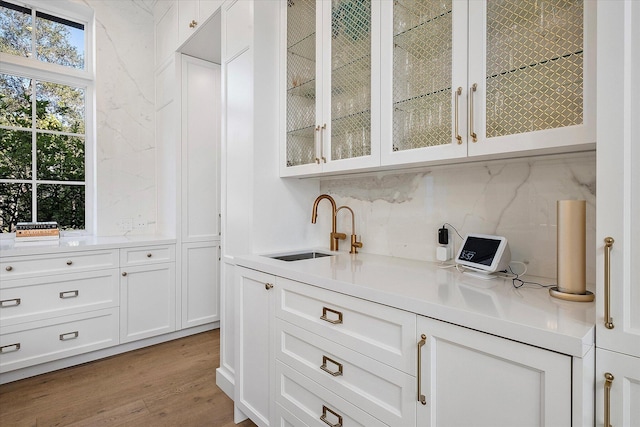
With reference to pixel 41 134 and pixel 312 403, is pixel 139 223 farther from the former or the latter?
pixel 312 403

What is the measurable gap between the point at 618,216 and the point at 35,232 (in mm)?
3363

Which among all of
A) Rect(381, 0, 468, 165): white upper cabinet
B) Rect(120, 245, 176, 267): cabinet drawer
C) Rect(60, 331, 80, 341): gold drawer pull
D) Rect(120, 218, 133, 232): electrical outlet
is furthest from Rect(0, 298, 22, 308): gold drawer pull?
Rect(381, 0, 468, 165): white upper cabinet

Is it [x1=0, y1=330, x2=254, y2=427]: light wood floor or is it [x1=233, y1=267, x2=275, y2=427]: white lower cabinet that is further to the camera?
[x1=0, y1=330, x2=254, y2=427]: light wood floor

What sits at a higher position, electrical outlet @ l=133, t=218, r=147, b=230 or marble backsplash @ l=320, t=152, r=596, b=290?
marble backsplash @ l=320, t=152, r=596, b=290

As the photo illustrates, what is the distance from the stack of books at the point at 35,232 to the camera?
2.51 m

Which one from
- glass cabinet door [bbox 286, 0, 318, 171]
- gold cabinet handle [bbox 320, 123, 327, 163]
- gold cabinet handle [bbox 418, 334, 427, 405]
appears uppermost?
glass cabinet door [bbox 286, 0, 318, 171]

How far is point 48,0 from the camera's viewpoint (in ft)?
9.54

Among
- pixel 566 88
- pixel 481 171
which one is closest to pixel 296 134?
pixel 481 171

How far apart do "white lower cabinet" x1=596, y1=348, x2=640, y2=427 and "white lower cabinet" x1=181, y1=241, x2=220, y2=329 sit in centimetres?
291

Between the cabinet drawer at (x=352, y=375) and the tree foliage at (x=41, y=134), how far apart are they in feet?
8.83

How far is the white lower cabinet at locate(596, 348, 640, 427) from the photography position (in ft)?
2.29

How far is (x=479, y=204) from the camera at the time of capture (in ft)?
4.74

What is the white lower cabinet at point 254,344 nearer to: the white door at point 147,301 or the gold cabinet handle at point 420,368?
the gold cabinet handle at point 420,368

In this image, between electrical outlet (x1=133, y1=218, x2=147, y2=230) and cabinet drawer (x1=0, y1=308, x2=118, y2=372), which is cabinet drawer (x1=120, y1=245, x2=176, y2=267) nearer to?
cabinet drawer (x1=0, y1=308, x2=118, y2=372)
